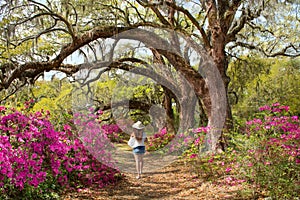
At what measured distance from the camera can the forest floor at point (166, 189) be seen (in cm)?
504

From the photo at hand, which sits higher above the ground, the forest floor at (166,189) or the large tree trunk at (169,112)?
the large tree trunk at (169,112)

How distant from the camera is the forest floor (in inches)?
198

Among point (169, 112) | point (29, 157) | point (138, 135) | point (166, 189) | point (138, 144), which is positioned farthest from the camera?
point (169, 112)

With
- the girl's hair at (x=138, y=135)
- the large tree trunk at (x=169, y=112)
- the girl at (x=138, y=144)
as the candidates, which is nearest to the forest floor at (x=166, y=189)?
the girl at (x=138, y=144)

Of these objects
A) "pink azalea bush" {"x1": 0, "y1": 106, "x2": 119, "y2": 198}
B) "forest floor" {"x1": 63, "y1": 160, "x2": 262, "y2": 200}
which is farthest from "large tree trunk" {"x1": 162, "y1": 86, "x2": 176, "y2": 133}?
"pink azalea bush" {"x1": 0, "y1": 106, "x2": 119, "y2": 198}

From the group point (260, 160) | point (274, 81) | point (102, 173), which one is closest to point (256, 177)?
point (260, 160)

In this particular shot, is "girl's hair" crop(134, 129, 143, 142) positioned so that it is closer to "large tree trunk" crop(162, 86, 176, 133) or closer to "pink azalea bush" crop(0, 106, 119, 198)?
"pink azalea bush" crop(0, 106, 119, 198)

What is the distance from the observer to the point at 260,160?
4359 mm

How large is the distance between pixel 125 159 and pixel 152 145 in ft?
7.53

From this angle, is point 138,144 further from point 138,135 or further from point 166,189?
point 166,189

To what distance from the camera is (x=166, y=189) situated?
19.8 feet

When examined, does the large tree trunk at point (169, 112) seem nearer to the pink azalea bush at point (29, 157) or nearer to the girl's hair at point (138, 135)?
the girl's hair at point (138, 135)

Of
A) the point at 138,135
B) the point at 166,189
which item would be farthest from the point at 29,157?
the point at 138,135

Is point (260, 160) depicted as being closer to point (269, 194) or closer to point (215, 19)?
point (269, 194)
